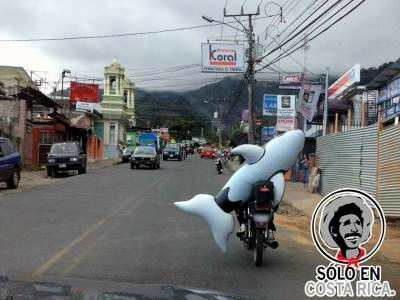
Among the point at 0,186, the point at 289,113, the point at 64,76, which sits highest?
the point at 64,76

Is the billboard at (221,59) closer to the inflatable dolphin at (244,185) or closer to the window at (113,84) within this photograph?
the inflatable dolphin at (244,185)

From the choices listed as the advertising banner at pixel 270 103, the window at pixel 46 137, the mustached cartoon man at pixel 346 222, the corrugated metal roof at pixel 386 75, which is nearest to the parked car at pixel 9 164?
the mustached cartoon man at pixel 346 222

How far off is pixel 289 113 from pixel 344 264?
29.3 metres

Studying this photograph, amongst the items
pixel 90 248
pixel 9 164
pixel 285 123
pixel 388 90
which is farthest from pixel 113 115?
pixel 90 248

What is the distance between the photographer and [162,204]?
16047mm

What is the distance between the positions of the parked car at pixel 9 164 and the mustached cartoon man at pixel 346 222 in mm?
16057

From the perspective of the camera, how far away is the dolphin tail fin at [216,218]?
8.21 m

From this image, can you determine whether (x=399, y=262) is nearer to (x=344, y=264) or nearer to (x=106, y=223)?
(x=344, y=264)

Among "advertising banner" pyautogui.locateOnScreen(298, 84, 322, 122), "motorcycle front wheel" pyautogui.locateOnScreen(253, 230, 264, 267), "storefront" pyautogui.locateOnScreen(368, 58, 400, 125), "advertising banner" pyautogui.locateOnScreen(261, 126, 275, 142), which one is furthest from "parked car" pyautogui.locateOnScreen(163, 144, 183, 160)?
"motorcycle front wheel" pyautogui.locateOnScreen(253, 230, 264, 267)

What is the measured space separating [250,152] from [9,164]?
552 inches

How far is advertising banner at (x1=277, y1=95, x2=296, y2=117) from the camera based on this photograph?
113 feet

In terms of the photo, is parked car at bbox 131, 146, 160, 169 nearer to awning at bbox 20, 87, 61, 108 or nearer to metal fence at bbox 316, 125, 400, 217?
awning at bbox 20, 87, 61, 108

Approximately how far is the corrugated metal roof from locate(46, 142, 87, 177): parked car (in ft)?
50.9

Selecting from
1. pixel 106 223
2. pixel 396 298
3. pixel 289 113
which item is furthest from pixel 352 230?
pixel 289 113
